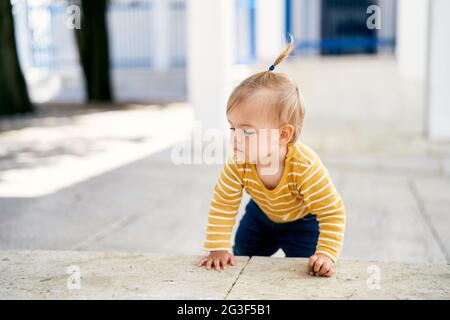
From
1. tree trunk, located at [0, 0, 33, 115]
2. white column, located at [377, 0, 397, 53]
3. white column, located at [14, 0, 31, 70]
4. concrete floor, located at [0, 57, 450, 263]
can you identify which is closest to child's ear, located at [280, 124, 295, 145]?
concrete floor, located at [0, 57, 450, 263]

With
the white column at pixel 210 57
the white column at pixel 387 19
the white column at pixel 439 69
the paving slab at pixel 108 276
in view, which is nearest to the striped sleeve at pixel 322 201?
the paving slab at pixel 108 276

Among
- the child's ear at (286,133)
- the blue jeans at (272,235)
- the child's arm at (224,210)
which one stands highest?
the child's ear at (286,133)

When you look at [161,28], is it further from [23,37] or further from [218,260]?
[218,260]

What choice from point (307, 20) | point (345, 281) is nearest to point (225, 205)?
point (345, 281)

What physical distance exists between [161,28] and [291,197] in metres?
20.7

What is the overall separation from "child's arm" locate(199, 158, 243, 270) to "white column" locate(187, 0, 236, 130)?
16.3 ft

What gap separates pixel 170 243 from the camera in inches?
168

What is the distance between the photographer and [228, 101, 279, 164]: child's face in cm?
254

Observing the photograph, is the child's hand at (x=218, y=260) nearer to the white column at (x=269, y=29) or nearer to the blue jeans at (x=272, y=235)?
the blue jeans at (x=272, y=235)

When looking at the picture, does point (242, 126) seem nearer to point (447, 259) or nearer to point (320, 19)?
point (447, 259)

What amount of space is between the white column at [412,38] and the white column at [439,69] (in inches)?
131

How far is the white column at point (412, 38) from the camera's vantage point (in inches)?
434

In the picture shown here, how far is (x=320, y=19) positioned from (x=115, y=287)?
13926 mm
